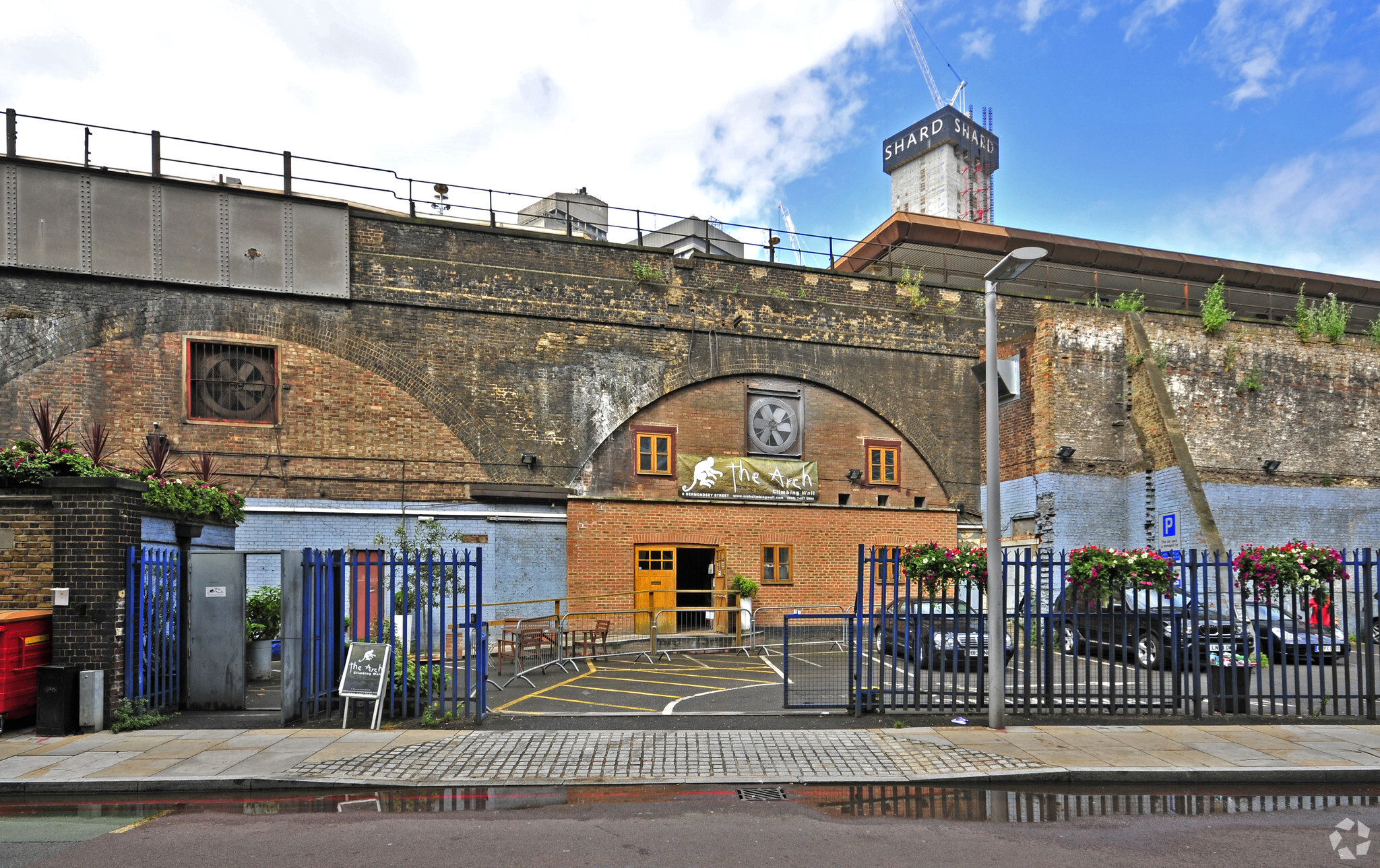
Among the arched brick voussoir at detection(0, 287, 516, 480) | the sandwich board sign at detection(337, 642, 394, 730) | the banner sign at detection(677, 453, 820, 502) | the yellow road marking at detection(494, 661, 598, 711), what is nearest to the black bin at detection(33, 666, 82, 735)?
the sandwich board sign at detection(337, 642, 394, 730)

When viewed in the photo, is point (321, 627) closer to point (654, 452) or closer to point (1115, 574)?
point (1115, 574)

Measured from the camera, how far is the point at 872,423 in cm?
2342

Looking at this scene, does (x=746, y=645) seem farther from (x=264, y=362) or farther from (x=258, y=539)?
(x=264, y=362)

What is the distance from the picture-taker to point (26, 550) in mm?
10875

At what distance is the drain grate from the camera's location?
25.5 feet

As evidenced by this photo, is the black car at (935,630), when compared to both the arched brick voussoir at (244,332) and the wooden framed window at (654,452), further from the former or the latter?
the arched brick voussoir at (244,332)

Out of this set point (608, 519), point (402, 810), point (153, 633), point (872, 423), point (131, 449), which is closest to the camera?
point (402, 810)

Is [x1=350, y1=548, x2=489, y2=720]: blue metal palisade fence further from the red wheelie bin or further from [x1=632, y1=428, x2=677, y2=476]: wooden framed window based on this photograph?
[x1=632, y1=428, x2=677, y2=476]: wooden framed window

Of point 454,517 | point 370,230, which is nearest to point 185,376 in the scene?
point 370,230

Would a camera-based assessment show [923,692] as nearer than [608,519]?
Yes

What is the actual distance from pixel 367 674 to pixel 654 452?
1166 centimetres

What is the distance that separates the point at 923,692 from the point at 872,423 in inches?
500

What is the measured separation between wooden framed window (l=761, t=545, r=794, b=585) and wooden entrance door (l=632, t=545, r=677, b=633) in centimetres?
235

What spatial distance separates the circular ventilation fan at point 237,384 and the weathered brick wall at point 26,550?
7.95 metres
